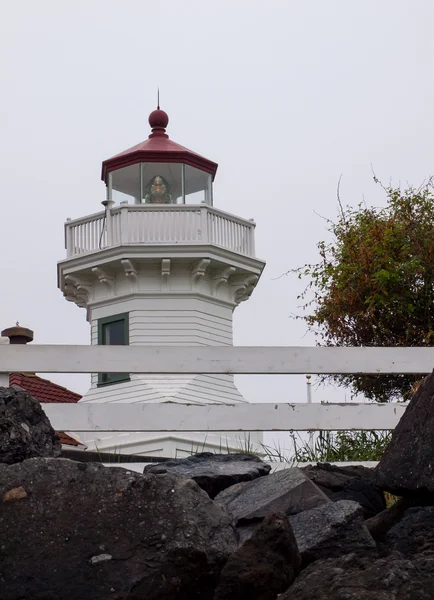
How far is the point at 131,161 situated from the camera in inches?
985

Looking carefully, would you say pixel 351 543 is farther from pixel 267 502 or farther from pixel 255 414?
pixel 255 414

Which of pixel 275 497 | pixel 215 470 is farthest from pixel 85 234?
pixel 275 497

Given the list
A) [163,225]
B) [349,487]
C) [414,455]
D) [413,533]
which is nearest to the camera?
[413,533]

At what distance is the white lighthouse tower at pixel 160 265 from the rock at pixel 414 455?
17475 millimetres

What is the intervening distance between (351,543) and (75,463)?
110 centimetres

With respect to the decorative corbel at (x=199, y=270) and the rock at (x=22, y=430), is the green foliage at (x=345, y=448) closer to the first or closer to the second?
the rock at (x=22, y=430)

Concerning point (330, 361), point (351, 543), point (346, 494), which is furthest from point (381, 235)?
point (351, 543)

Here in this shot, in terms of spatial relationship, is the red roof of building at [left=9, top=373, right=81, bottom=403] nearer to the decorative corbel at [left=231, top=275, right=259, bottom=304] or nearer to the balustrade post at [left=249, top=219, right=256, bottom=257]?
the decorative corbel at [left=231, top=275, right=259, bottom=304]

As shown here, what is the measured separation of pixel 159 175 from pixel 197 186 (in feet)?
2.98

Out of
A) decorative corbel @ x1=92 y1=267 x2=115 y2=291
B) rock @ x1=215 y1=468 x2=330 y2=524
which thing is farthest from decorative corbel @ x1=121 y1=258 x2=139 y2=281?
rock @ x1=215 y1=468 x2=330 y2=524

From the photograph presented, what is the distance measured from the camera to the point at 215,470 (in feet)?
19.0

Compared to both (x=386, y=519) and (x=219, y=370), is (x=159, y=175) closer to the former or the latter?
(x=219, y=370)

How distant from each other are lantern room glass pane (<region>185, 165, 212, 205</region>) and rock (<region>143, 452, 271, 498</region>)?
19.4m

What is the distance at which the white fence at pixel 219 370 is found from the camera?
7.84 m
